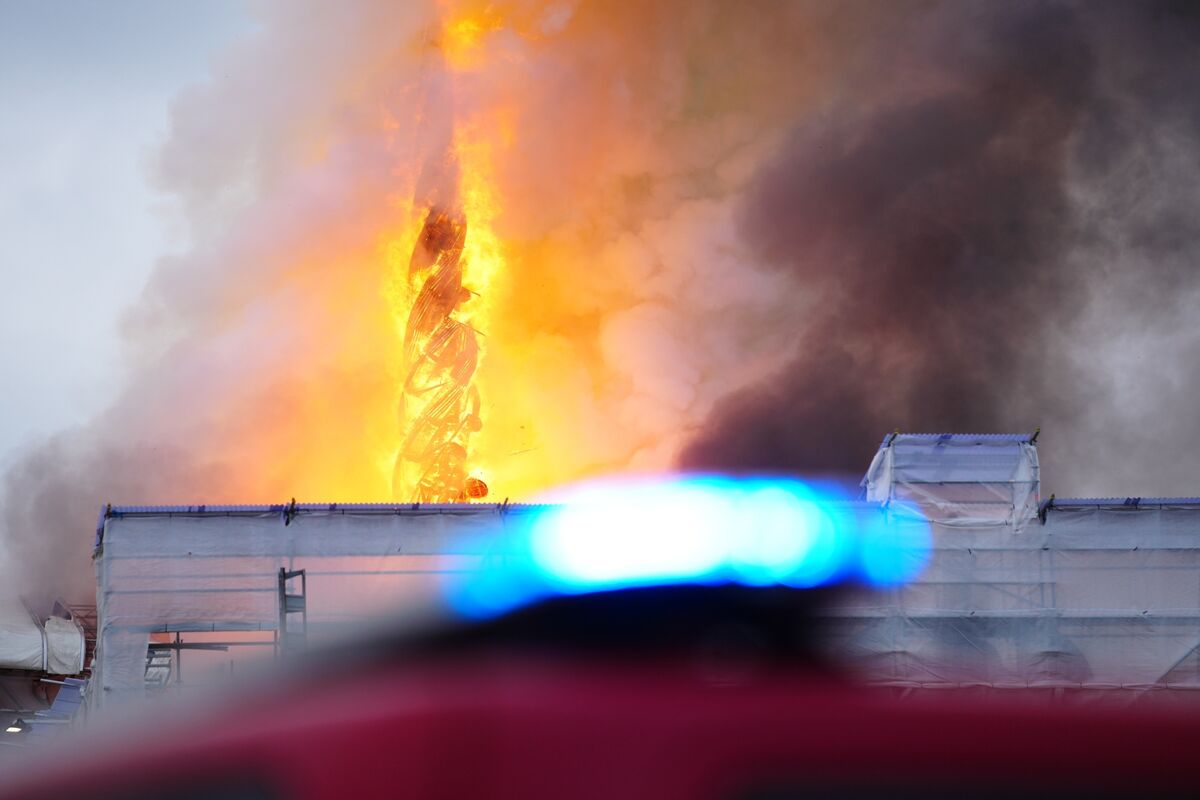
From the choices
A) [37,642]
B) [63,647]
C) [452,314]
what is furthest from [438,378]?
[37,642]

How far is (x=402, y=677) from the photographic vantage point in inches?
81.0

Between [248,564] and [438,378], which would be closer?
[248,564]

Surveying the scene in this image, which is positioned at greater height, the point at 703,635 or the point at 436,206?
the point at 436,206

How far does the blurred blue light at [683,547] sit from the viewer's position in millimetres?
2061

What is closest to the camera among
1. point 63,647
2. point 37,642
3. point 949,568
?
point 949,568

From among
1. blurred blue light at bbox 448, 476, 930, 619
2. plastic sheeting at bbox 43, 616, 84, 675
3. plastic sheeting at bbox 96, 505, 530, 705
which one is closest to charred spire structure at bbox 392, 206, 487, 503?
plastic sheeting at bbox 43, 616, 84, 675

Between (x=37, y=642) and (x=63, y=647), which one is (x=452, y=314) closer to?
(x=63, y=647)

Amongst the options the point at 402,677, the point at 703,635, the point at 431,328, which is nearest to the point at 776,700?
the point at 703,635

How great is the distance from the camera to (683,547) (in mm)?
2123

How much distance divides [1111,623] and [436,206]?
2019 cm

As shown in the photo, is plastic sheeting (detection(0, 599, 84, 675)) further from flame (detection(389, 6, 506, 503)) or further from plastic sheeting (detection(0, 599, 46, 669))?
flame (detection(389, 6, 506, 503))

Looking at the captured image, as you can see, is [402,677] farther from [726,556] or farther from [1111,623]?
[1111,623]

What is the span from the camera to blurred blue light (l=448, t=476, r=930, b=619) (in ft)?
6.76

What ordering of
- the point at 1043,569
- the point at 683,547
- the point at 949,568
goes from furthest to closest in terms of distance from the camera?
the point at 1043,569 < the point at 949,568 < the point at 683,547
